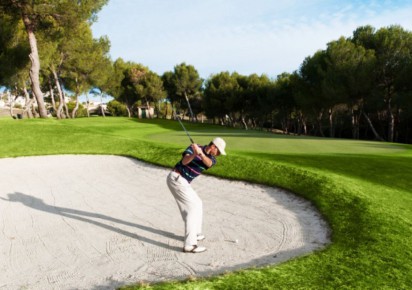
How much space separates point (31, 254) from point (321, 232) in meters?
6.16

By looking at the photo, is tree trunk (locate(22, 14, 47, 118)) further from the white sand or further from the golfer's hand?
the golfer's hand

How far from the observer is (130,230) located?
26.7ft

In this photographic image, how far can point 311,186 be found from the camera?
10.4 meters

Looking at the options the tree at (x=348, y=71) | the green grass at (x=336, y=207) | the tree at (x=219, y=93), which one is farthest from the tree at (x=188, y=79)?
the green grass at (x=336, y=207)

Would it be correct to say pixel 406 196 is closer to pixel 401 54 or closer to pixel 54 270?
pixel 54 270

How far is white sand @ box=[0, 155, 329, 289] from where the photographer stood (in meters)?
6.00

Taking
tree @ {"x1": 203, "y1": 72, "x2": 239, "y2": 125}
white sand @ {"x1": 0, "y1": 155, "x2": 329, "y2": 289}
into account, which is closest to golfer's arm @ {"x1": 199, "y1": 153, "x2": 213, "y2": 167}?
white sand @ {"x1": 0, "y1": 155, "x2": 329, "y2": 289}

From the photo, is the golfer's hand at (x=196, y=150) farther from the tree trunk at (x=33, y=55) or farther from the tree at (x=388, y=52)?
the tree at (x=388, y=52)

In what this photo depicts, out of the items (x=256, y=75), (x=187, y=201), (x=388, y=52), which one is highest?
(x=256, y=75)

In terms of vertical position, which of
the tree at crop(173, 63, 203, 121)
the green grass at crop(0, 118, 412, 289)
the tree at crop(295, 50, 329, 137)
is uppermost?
the tree at crop(173, 63, 203, 121)

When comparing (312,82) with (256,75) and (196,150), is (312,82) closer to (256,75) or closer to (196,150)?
(256,75)

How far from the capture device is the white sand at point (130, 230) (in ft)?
19.7

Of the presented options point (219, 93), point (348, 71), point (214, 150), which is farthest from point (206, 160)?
point (219, 93)

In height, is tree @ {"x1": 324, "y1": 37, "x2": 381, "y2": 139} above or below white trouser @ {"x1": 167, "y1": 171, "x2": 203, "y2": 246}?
above
